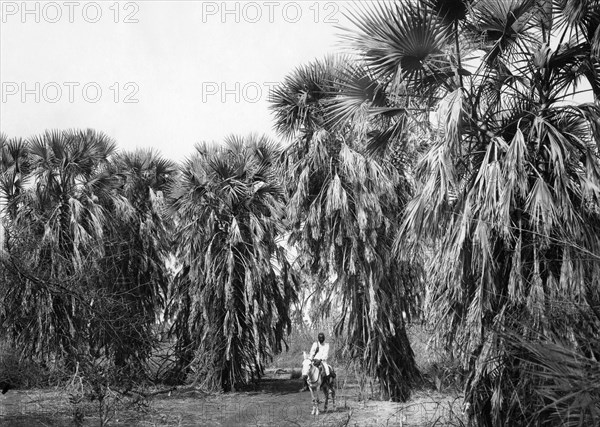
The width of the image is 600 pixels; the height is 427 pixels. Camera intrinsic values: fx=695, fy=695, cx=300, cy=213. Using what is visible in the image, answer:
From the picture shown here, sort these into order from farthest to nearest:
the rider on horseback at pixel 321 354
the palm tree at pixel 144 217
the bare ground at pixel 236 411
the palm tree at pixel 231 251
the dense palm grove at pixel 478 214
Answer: the palm tree at pixel 144 217 → the palm tree at pixel 231 251 → the rider on horseback at pixel 321 354 → the bare ground at pixel 236 411 → the dense palm grove at pixel 478 214

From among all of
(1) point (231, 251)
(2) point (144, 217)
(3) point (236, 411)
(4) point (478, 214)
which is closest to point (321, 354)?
(3) point (236, 411)

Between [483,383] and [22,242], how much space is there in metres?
5.50

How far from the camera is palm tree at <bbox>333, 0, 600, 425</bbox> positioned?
23.8 feet

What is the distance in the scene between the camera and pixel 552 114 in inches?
308

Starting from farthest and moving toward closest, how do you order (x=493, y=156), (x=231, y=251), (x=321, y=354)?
(x=231, y=251) → (x=321, y=354) → (x=493, y=156)

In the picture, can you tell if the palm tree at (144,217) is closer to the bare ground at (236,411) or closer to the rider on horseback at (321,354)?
the bare ground at (236,411)

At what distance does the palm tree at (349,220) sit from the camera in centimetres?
1573

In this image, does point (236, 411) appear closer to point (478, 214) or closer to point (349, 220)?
point (349, 220)

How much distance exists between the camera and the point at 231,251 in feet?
66.6

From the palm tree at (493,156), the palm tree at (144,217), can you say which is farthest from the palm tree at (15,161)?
the palm tree at (493,156)

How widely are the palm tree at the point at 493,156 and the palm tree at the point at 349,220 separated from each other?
726 cm

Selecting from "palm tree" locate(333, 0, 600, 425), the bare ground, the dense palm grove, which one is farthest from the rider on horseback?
"palm tree" locate(333, 0, 600, 425)

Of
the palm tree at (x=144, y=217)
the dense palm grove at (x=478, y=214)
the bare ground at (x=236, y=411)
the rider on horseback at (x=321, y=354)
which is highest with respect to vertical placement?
the palm tree at (x=144, y=217)

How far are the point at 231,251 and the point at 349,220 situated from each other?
18.4ft
